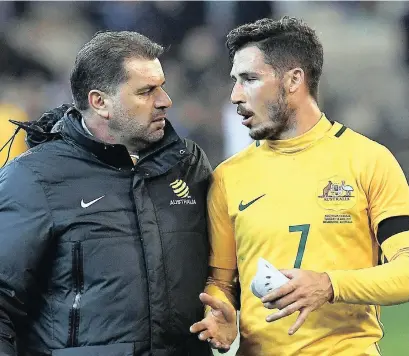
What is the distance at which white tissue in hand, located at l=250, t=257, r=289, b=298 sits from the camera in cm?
248

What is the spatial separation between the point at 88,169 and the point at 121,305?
484mm

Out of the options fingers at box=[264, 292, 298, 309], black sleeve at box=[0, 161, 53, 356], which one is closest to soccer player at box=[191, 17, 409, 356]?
fingers at box=[264, 292, 298, 309]

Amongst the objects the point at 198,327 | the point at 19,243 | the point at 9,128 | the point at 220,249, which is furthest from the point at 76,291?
the point at 9,128

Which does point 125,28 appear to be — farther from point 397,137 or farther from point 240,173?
point 240,173

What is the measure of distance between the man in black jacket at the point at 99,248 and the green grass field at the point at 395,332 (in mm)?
2079

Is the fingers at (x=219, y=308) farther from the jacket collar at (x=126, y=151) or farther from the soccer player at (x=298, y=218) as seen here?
the jacket collar at (x=126, y=151)

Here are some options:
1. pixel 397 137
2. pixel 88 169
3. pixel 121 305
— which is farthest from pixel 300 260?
pixel 397 137

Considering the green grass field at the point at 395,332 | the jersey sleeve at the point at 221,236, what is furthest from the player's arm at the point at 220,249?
the green grass field at the point at 395,332

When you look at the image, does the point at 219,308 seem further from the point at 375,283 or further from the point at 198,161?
the point at 198,161

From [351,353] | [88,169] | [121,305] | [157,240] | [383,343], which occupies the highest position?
[88,169]

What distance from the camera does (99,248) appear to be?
110 inches

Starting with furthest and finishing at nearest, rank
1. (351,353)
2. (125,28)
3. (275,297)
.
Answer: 1. (125,28)
2. (351,353)
3. (275,297)

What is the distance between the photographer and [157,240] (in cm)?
280

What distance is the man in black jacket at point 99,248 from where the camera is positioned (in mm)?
2744
